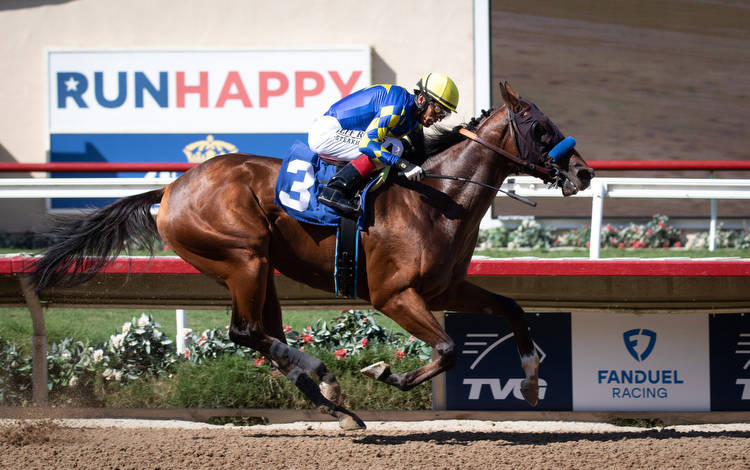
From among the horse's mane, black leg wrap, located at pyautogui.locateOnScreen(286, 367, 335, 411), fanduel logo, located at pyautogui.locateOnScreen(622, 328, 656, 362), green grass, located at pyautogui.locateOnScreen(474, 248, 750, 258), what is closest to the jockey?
the horse's mane

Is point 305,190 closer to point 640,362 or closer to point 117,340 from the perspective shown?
point 117,340

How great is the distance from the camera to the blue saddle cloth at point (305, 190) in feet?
12.5

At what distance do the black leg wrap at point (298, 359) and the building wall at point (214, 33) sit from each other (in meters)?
5.57

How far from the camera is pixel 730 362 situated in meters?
4.63

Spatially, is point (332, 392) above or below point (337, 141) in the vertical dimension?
below

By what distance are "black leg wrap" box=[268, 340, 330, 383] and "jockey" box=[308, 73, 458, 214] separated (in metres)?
0.71

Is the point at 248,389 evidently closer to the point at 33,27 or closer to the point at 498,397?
the point at 498,397

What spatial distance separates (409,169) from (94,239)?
165 centimetres

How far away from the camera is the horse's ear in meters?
3.83

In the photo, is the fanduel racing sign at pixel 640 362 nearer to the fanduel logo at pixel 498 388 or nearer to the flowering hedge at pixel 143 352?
the fanduel logo at pixel 498 388

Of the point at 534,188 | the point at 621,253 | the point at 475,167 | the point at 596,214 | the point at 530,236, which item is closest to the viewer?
the point at 475,167

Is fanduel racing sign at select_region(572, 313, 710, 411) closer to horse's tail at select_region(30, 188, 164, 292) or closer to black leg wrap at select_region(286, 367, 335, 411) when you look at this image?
black leg wrap at select_region(286, 367, 335, 411)

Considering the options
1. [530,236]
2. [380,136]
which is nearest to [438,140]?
[380,136]

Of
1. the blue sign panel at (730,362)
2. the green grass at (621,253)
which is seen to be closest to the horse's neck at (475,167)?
the blue sign panel at (730,362)
